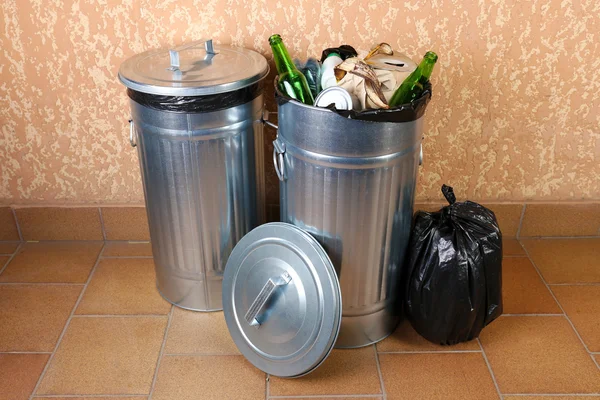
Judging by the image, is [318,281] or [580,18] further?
[580,18]

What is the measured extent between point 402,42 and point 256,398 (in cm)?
119

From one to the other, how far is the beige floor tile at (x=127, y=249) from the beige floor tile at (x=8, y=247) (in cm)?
35

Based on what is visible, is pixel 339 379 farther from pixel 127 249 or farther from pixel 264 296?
pixel 127 249

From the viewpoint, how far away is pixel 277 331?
162 centimetres

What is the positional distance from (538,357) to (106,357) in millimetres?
1297

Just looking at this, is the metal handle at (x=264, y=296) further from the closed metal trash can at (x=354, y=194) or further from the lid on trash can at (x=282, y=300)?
the closed metal trash can at (x=354, y=194)

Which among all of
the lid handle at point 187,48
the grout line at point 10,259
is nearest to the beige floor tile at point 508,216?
the lid handle at point 187,48

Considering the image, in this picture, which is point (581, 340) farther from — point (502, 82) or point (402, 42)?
point (402, 42)

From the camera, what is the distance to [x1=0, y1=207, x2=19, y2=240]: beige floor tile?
2197mm

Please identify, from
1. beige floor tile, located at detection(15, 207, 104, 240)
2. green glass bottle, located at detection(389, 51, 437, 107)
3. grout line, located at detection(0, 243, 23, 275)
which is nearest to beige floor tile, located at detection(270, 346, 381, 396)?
green glass bottle, located at detection(389, 51, 437, 107)

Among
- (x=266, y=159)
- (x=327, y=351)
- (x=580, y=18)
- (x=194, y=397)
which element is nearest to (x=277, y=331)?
(x=327, y=351)

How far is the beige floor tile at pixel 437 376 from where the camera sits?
1.62 metres

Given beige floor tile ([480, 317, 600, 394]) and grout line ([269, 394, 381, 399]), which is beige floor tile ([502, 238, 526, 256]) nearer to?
beige floor tile ([480, 317, 600, 394])

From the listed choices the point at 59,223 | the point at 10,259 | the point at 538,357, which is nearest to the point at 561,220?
the point at 538,357
